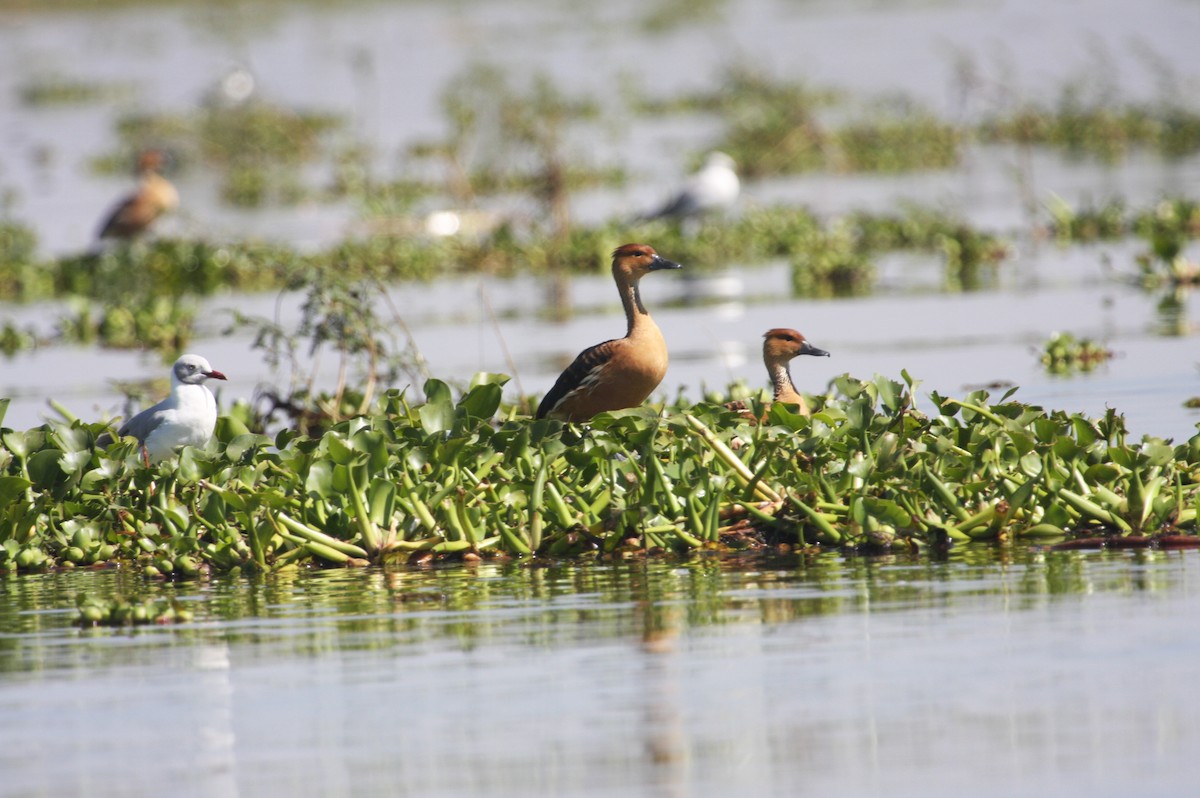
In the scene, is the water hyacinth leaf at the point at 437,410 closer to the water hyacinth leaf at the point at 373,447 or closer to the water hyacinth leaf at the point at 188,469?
the water hyacinth leaf at the point at 373,447

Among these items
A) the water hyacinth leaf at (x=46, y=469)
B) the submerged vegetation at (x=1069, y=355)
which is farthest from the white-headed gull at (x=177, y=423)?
the submerged vegetation at (x=1069, y=355)

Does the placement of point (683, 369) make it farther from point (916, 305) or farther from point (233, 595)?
point (233, 595)

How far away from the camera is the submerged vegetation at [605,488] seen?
8.95 m

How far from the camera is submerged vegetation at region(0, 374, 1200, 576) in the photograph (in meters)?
8.95

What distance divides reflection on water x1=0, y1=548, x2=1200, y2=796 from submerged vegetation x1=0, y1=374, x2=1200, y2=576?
0.29 meters

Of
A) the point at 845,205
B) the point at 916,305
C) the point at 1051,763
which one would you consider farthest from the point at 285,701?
the point at 845,205

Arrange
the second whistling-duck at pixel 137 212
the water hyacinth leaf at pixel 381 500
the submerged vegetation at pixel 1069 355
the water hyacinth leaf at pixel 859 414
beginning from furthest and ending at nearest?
the second whistling-duck at pixel 137 212 < the submerged vegetation at pixel 1069 355 < the water hyacinth leaf at pixel 859 414 < the water hyacinth leaf at pixel 381 500

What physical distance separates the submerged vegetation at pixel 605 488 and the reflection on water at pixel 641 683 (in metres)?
0.29

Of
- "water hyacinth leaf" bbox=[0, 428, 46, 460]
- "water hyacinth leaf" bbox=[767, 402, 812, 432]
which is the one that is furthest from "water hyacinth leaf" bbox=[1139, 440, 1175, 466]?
"water hyacinth leaf" bbox=[0, 428, 46, 460]

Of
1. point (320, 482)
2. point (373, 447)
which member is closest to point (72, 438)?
point (320, 482)

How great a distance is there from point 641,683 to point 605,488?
8.53 ft

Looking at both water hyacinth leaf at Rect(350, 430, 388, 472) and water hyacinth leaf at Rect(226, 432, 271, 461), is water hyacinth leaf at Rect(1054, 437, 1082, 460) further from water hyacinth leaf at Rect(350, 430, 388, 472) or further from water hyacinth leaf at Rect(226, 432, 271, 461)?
water hyacinth leaf at Rect(226, 432, 271, 461)

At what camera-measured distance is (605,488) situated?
9375 mm

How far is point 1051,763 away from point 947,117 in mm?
34827
